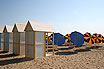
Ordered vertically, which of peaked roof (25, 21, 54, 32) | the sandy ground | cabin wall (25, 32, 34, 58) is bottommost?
the sandy ground

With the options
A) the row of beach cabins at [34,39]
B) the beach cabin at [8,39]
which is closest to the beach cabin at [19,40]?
the row of beach cabins at [34,39]

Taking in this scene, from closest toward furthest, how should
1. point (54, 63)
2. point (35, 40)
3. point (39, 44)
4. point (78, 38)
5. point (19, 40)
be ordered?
point (54, 63) → point (35, 40) → point (39, 44) → point (19, 40) → point (78, 38)

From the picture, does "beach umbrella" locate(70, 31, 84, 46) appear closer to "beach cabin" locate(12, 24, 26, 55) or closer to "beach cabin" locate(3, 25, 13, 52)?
"beach cabin" locate(12, 24, 26, 55)

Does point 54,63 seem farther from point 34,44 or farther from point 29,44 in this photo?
point 29,44

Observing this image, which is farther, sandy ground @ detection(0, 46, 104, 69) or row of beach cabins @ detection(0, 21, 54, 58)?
row of beach cabins @ detection(0, 21, 54, 58)

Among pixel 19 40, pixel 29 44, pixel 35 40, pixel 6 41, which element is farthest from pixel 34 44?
pixel 6 41

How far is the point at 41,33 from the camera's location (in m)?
11.1

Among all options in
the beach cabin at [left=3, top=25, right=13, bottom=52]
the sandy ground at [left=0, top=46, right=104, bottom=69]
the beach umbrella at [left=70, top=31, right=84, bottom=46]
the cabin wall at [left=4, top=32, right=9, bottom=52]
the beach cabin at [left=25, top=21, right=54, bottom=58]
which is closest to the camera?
the sandy ground at [left=0, top=46, right=104, bottom=69]

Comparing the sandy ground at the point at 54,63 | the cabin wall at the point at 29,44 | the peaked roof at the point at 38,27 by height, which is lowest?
the sandy ground at the point at 54,63

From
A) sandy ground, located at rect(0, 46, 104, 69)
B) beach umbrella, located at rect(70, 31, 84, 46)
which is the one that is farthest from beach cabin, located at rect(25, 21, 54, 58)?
beach umbrella, located at rect(70, 31, 84, 46)

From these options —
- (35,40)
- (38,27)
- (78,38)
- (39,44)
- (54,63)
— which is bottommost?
(54,63)

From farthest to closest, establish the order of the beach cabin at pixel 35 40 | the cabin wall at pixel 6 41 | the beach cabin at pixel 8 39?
the cabin wall at pixel 6 41 < the beach cabin at pixel 8 39 < the beach cabin at pixel 35 40

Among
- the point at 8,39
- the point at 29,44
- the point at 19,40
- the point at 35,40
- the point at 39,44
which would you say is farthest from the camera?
the point at 8,39

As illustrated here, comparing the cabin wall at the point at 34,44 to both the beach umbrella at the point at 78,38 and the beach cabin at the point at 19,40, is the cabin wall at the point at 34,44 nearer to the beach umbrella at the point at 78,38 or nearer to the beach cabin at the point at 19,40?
the beach cabin at the point at 19,40
